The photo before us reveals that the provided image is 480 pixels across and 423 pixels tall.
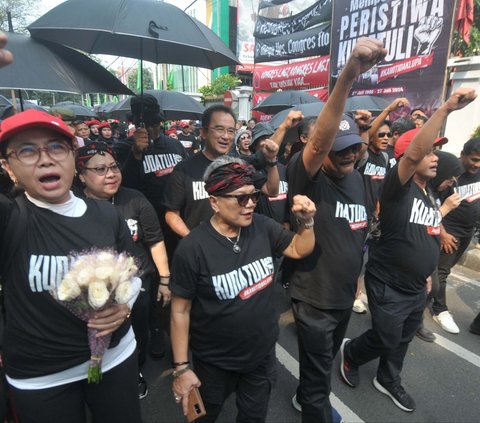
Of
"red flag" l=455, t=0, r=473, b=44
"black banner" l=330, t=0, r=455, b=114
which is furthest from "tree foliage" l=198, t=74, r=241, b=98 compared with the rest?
"red flag" l=455, t=0, r=473, b=44

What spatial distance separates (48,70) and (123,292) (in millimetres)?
2349

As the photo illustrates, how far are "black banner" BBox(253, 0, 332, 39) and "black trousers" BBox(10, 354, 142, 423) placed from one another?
14.7m

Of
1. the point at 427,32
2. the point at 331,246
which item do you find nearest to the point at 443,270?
the point at 331,246

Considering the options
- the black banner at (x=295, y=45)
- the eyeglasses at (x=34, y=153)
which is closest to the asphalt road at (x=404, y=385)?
the eyeglasses at (x=34, y=153)

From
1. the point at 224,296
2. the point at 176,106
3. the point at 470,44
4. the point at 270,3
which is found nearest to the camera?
the point at 224,296

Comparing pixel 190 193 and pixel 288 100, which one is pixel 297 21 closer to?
pixel 288 100

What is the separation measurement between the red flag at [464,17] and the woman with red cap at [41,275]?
11426 millimetres

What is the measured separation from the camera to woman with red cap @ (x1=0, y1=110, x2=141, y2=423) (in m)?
1.46

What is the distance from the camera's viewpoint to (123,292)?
1406 mm

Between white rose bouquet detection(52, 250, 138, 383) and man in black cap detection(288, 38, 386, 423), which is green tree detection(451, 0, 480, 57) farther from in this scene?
white rose bouquet detection(52, 250, 138, 383)

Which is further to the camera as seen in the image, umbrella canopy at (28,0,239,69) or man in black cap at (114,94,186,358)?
man in black cap at (114,94,186,358)

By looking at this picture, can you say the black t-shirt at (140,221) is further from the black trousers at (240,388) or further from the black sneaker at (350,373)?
the black sneaker at (350,373)

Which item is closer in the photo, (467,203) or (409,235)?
(409,235)

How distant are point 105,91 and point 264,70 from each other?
15.5 meters
